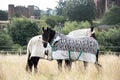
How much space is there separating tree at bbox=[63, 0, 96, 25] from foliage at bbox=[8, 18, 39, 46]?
22267 mm

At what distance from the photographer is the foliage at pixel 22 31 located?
47.2m

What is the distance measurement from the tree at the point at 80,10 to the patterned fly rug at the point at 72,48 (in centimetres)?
6692

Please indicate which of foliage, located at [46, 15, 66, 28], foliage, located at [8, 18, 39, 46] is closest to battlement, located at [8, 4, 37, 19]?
foliage, located at [46, 15, 66, 28]

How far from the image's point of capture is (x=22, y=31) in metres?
50.1

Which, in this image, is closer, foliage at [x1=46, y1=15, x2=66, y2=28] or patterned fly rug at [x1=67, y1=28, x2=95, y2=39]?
patterned fly rug at [x1=67, y1=28, x2=95, y2=39]

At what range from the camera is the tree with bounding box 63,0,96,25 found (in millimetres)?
77062

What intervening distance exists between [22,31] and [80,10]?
29.1 meters

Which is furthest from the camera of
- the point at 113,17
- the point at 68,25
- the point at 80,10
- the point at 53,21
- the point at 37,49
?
the point at 80,10

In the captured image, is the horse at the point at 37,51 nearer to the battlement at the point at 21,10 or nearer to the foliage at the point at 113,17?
the foliage at the point at 113,17

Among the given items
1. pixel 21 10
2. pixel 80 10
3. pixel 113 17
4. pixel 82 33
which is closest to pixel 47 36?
pixel 82 33

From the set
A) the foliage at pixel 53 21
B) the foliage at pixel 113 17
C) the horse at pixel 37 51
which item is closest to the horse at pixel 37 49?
the horse at pixel 37 51

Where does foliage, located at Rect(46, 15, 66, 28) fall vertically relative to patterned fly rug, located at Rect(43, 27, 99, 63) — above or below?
below

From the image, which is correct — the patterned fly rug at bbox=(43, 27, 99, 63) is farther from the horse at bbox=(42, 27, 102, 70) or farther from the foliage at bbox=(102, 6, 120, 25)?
the foliage at bbox=(102, 6, 120, 25)

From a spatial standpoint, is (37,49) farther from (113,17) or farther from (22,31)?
(113,17)
